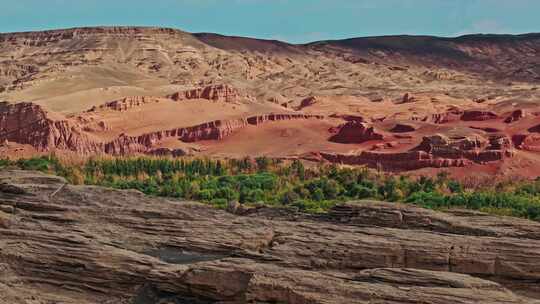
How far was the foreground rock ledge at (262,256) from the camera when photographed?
47.5ft

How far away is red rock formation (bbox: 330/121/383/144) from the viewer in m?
53.0

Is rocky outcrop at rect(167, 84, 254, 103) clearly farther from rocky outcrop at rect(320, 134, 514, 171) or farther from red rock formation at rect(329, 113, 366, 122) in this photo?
rocky outcrop at rect(320, 134, 514, 171)

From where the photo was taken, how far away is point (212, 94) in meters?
64.6

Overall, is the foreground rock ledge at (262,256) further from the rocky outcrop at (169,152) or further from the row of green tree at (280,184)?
the rocky outcrop at (169,152)

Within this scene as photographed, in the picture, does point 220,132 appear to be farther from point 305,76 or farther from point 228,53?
point 228,53

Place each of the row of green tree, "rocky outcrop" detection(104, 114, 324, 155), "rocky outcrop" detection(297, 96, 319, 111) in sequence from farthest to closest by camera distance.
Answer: "rocky outcrop" detection(297, 96, 319, 111), "rocky outcrop" detection(104, 114, 324, 155), the row of green tree

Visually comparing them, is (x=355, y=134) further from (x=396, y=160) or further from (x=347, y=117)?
(x=347, y=117)

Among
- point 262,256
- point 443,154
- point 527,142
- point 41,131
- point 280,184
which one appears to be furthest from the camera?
point 41,131

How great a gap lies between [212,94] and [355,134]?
51.0 feet

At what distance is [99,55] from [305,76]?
78.0 ft

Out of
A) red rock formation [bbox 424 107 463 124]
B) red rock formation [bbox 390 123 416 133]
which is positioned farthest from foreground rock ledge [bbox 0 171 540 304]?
red rock formation [bbox 424 107 463 124]

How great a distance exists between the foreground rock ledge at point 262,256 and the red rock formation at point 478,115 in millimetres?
37718

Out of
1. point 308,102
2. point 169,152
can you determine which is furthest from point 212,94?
point 169,152

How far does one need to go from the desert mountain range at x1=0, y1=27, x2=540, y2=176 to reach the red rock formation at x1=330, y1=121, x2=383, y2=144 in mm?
95
